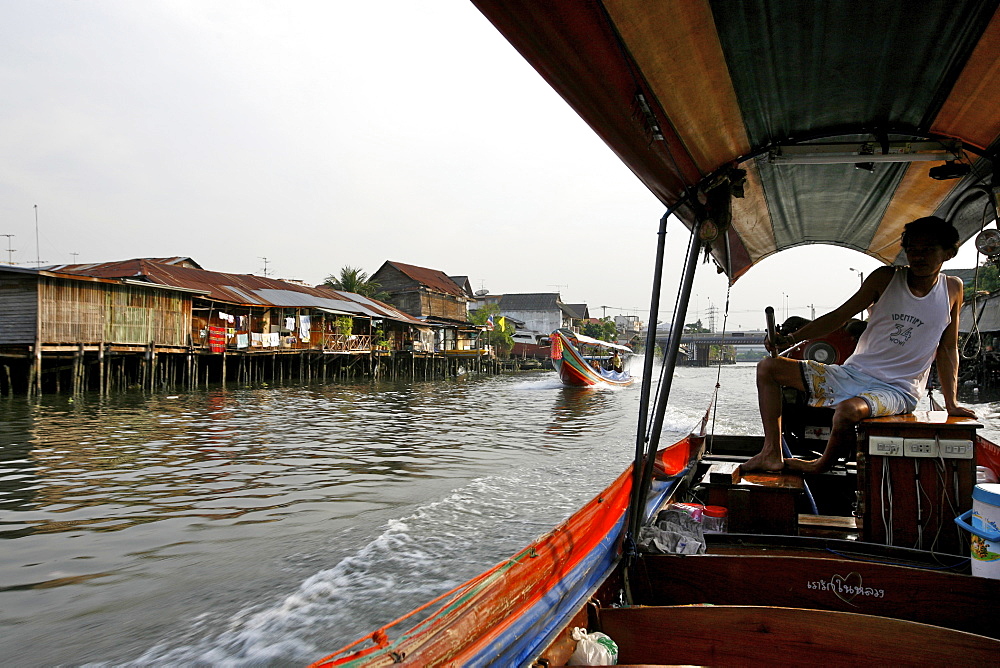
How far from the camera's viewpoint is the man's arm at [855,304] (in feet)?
9.17

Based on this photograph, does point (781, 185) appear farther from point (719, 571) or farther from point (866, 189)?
point (719, 571)

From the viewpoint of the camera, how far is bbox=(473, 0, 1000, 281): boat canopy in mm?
1541

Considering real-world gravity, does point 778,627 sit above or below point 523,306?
below

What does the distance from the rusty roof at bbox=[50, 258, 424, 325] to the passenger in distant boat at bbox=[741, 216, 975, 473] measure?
72.5 ft

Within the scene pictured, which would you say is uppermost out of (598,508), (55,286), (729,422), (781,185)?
(55,286)

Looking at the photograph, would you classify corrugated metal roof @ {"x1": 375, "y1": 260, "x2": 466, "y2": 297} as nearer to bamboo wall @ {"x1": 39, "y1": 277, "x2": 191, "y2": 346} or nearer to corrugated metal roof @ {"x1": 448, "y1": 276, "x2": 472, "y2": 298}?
corrugated metal roof @ {"x1": 448, "y1": 276, "x2": 472, "y2": 298}

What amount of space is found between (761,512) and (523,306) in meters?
59.5

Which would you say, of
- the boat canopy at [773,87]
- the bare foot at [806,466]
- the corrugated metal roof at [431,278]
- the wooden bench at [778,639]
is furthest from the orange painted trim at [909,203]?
the corrugated metal roof at [431,278]

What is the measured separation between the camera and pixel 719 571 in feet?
7.08

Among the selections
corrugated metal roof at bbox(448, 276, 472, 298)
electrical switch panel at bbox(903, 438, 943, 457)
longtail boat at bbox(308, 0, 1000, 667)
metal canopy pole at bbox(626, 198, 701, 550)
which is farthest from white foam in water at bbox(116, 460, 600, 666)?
corrugated metal roof at bbox(448, 276, 472, 298)

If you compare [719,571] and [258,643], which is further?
[258,643]

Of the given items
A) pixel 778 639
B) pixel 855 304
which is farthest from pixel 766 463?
pixel 778 639

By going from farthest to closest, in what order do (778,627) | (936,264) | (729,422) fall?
A: (729,422), (936,264), (778,627)

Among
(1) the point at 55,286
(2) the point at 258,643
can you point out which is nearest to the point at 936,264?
(2) the point at 258,643
